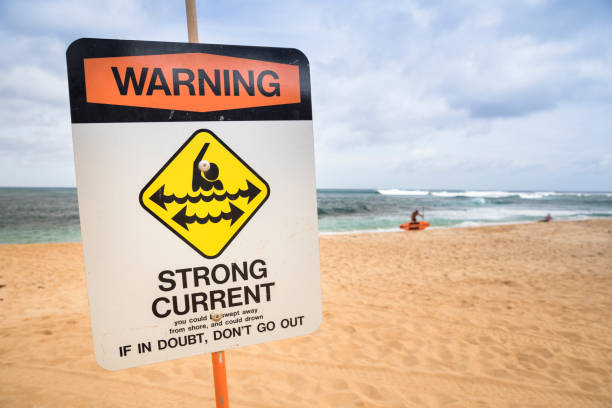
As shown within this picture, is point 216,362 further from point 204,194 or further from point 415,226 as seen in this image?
point 415,226

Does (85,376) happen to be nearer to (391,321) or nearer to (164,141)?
(164,141)

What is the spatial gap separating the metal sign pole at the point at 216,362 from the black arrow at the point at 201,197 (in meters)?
0.52

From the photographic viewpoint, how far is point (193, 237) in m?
1.01

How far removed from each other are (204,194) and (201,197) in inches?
0.5

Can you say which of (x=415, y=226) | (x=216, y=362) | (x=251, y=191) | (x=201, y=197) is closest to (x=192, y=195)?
(x=201, y=197)

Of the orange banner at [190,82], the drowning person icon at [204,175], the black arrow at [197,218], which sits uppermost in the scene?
the orange banner at [190,82]

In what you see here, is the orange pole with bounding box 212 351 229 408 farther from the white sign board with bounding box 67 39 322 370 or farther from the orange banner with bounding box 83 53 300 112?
the orange banner with bounding box 83 53 300 112

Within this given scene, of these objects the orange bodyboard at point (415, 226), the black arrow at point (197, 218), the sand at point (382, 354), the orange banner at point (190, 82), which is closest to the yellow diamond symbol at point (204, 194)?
the black arrow at point (197, 218)

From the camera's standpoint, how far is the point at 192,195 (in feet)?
3.26

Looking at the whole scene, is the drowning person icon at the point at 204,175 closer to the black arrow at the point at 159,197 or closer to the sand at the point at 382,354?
the black arrow at the point at 159,197

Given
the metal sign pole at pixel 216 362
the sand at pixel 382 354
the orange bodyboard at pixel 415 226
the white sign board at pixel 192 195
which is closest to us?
the white sign board at pixel 192 195

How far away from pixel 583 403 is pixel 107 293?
3333mm

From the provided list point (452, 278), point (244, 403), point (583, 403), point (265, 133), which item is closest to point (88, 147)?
point (265, 133)

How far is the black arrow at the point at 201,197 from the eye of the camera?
3.21 ft
